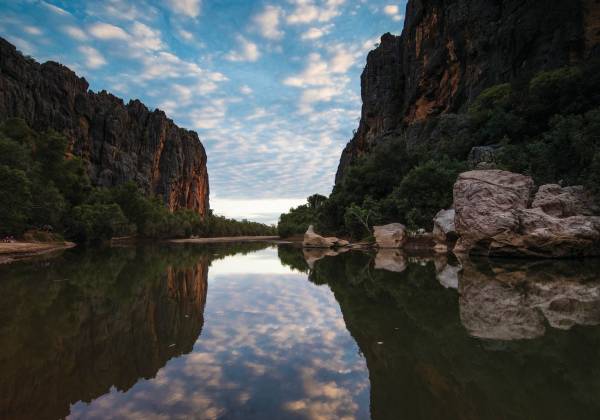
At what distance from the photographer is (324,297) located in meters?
8.66

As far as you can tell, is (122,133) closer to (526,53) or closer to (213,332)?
Answer: (526,53)

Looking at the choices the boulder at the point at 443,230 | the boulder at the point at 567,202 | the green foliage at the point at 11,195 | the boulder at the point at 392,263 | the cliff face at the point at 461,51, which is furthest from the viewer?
the cliff face at the point at 461,51

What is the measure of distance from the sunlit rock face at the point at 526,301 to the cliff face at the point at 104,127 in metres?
68.1

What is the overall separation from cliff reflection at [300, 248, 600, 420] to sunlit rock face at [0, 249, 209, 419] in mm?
2578

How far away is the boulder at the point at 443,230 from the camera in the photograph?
23516 mm

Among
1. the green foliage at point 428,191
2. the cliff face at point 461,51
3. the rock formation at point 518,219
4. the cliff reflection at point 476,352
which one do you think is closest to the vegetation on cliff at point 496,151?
the green foliage at point 428,191

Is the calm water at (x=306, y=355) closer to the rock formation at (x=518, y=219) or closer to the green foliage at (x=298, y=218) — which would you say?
the rock formation at (x=518, y=219)

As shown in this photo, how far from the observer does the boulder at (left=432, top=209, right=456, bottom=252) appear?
77.2 feet

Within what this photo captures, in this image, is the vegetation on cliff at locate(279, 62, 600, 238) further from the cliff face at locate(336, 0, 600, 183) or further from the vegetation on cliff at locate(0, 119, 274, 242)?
the vegetation on cliff at locate(0, 119, 274, 242)

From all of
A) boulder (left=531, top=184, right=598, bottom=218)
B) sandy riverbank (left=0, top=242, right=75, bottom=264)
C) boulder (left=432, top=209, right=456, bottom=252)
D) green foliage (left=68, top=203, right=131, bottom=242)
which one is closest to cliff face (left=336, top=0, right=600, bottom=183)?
boulder (left=432, top=209, right=456, bottom=252)

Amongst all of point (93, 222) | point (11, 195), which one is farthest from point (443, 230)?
point (93, 222)

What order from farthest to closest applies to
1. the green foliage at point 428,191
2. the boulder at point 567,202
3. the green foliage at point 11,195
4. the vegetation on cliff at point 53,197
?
the green foliage at point 428,191, the vegetation on cliff at point 53,197, the green foliage at point 11,195, the boulder at point 567,202

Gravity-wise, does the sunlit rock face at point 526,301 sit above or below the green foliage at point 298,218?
below

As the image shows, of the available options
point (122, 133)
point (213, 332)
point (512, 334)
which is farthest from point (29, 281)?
→ point (122, 133)
